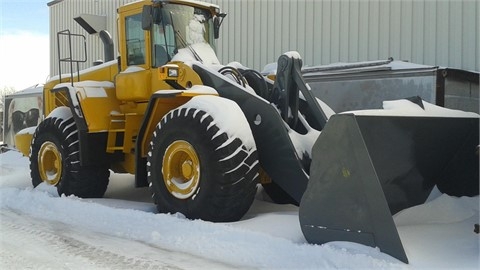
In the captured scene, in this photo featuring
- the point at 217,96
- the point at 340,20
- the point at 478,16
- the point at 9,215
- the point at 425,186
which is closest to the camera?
the point at 425,186

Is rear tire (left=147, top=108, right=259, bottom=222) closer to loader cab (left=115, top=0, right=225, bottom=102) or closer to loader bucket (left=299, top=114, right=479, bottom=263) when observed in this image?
loader bucket (left=299, top=114, right=479, bottom=263)

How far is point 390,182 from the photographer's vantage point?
4629mm

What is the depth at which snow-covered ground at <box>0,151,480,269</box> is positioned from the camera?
3709 mm

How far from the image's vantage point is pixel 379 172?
4.50m

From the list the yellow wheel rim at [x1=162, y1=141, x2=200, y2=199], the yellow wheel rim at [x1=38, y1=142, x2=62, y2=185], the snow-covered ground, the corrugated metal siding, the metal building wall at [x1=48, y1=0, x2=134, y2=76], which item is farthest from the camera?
the metal building wall at [x1=48, y1=0, x2=134, y2=76]

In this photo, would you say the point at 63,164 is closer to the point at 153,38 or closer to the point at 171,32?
the point at 153,38

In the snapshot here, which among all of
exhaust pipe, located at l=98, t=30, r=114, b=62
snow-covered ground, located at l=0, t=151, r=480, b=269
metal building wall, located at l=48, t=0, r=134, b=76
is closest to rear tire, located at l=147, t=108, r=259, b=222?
snow-covered ground, located at l=0, t=151, r=480, b=269

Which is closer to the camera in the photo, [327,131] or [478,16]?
[327,131]

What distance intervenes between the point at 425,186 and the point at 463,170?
1.32ft

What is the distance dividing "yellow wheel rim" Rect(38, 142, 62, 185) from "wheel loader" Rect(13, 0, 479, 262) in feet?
0.06

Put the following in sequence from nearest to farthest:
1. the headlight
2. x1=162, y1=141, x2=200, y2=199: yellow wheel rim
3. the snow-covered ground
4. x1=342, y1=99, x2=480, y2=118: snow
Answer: the snow-covered ground
x1=342, y1=99, x2=480, y2=118: snow
x1=162, y1=141, x2=200, y2=199: yellow wheel rim
the headlight

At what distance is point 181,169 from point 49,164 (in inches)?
106

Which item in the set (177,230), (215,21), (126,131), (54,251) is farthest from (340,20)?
(54,251)

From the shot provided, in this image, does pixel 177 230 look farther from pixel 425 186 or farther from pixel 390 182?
pixel 425 186
